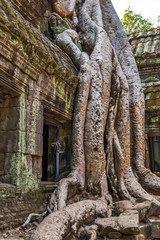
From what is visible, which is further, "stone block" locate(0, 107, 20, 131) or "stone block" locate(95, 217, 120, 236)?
"stone block" locate(0, 107, 20, 131)

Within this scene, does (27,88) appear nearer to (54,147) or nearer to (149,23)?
(54,147)

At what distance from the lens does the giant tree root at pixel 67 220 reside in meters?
1.94

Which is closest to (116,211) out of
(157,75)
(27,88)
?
(27,88)

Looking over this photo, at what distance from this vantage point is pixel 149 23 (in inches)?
465

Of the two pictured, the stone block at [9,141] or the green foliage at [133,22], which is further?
the green foliage at [133,22]

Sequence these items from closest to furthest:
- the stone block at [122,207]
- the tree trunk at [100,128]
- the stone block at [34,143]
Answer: the stone block at [34,143], the stone block at [122,207], the tree trunk at [100,128]

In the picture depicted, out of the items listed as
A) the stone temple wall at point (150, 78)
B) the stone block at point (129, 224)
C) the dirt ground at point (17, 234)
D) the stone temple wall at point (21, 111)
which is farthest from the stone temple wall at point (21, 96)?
the stone temple wall at point (150, 78)

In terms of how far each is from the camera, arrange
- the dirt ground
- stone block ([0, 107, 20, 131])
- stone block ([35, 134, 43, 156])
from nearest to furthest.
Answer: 1. the dirt ground
2. stone block ([0, 107, 20, 131])
3. stone block ([35, 134, 43, 156])

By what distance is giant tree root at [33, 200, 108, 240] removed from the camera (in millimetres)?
1936

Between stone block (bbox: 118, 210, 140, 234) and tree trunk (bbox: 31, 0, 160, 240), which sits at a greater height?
tree trunk (bbox: 31, 0, 160, 240)

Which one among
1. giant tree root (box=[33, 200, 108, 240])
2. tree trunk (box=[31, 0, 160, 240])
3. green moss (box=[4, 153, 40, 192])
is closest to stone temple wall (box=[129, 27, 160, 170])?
tree trunk (box=[31, 0, 160, 240])

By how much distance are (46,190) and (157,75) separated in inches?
171

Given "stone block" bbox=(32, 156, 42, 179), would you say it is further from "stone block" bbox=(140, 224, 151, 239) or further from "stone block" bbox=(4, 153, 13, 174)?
"stone block" bbox=(140, 224, 151, 239)

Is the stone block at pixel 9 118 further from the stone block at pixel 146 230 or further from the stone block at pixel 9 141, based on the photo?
the stone block at pixel 146 230
